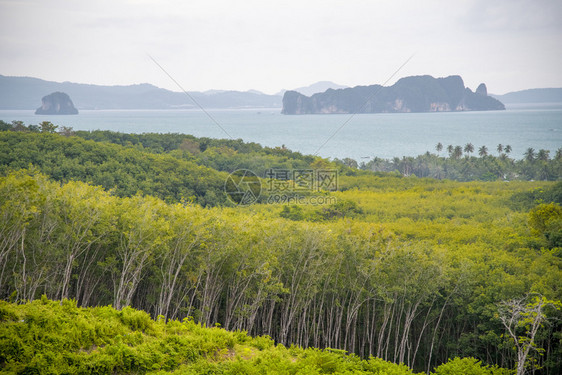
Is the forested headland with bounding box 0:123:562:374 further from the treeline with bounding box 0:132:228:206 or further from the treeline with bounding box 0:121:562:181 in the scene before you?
the treeline with bounding box 0:121:562:181

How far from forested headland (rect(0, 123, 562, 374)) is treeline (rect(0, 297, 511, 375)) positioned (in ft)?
0.16

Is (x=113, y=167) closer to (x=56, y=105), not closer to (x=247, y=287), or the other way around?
(x=247, y=287)

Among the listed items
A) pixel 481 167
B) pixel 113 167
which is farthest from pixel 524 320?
pixel 481 167

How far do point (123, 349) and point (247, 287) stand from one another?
41.6 feet

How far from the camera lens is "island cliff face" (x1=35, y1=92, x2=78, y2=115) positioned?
194125 millimetres

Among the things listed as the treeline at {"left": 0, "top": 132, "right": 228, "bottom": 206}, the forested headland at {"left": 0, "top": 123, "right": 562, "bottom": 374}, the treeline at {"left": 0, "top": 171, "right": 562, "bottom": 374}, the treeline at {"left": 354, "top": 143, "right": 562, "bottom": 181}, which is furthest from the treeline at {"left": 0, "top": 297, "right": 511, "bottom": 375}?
the treeline at {"left": 354, "top": 143, "right": 562, "bottom": 181}

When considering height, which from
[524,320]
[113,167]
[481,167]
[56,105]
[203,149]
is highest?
[56,105]

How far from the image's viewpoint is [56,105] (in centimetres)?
19675

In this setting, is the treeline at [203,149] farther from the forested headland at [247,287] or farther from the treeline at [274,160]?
the forested headland at [247,287]

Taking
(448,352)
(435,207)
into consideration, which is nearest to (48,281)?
(448,352)

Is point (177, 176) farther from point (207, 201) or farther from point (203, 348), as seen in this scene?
point (203, 348)

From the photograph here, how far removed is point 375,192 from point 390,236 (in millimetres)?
Result: 29054

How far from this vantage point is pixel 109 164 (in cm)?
5162

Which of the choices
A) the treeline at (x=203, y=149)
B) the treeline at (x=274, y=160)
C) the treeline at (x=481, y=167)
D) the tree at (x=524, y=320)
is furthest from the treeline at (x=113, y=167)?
the treeline at (x=481, y=167)
